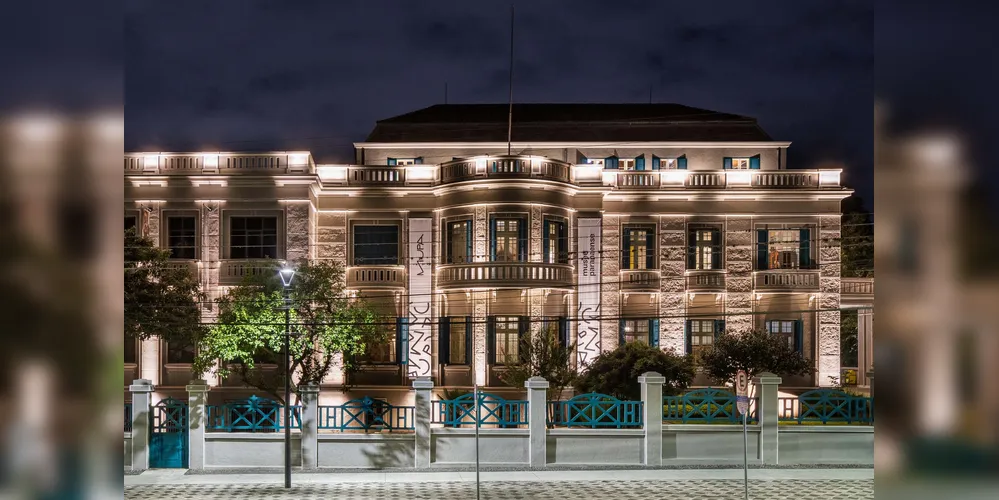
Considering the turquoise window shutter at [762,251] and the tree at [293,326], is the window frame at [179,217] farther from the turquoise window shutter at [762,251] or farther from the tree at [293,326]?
the turquoise window shutter at [762,251]

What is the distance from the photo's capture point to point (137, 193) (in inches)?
1049

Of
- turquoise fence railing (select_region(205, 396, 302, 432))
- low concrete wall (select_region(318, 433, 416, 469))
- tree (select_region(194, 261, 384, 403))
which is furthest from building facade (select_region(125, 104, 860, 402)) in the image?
low concrete wall (select_region(318, 433, 416, 469))

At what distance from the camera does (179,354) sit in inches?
1061

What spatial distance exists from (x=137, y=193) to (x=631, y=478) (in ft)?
59.5

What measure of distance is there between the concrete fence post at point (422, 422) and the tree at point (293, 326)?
4.48 m

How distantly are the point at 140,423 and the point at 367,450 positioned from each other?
14.1ft

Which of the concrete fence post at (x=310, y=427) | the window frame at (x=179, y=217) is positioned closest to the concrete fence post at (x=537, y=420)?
the concrete fence post at (x=310, y=427)

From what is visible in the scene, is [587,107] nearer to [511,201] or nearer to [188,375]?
[511,201]

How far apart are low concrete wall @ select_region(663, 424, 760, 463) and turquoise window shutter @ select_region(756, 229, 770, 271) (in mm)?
12076

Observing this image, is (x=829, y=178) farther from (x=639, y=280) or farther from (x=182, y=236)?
(x=182, y=236)

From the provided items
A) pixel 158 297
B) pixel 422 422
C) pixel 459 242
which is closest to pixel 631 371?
pixel 459 242

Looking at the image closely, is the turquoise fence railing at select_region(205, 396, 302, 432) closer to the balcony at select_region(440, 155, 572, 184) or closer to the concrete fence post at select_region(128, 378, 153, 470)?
the concrete fence post at select_region(128, 378, 153, 470)

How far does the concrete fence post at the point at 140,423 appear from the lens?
16516 mm
